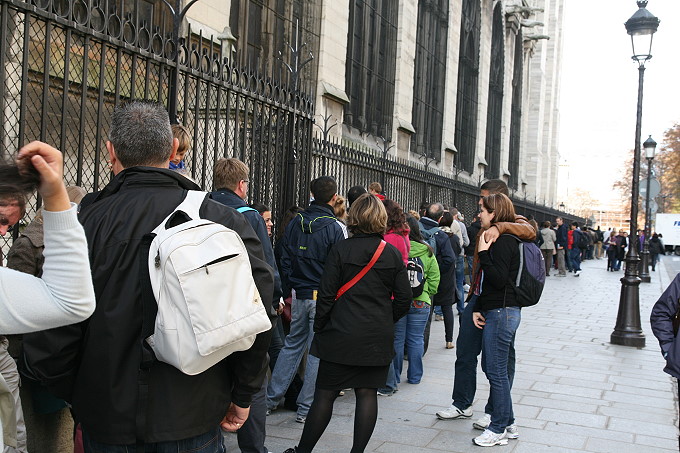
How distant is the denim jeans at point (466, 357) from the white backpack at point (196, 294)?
3.57 metres

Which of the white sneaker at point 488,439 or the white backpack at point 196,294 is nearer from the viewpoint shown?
the white backpack at point 196,294

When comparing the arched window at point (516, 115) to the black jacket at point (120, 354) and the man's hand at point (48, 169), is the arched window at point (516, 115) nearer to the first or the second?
the black jacket at point (120, 354)

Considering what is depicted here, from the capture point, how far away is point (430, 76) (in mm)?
25703

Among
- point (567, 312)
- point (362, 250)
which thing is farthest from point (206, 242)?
point (567, 312)

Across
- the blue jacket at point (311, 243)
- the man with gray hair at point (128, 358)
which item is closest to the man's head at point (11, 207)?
the man with gray hair at point (128, 358)

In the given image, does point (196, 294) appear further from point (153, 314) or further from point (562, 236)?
point (562, 236)

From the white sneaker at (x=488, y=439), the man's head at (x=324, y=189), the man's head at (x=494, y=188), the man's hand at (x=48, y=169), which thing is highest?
the man's head at (x=494, y=188)

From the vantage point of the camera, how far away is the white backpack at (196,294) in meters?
2.39

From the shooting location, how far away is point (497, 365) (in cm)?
552

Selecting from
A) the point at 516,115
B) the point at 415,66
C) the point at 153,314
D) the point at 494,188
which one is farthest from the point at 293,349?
the point at 516,115

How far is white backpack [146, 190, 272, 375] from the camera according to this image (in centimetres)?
239

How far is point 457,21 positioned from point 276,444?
24.3 meters

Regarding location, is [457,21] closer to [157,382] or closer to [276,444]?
[276,444]

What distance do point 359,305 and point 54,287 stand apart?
3.08 meters
